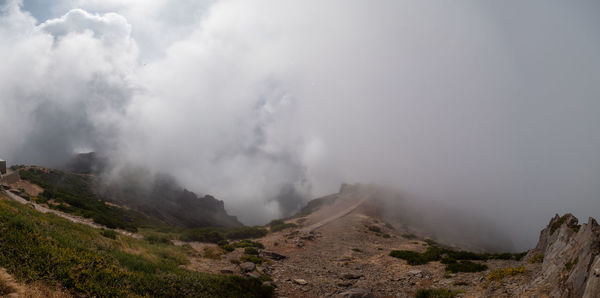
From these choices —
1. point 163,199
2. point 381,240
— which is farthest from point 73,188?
point 381,240

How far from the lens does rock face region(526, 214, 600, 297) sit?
28.8 ft

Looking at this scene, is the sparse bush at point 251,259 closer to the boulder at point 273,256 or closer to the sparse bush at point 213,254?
the sparse bush at point 213,254

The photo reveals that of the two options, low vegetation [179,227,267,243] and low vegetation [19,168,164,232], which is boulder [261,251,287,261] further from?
low vegetation [19,168,164,232]

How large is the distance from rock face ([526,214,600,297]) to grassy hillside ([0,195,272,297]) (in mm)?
13985

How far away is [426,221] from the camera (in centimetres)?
7544

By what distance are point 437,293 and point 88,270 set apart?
17.4 meters

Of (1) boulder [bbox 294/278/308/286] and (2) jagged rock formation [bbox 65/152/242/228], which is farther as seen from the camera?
(2) jagged rock formation [bbox 65/152/242/228]

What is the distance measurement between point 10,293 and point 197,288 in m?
7.53

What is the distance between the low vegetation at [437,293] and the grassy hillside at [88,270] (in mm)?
9392

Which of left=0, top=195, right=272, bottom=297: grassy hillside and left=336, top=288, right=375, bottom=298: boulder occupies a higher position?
left=0, top=195, right=272, bottom=297: grassy hillside

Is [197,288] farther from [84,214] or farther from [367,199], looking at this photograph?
[367,199]

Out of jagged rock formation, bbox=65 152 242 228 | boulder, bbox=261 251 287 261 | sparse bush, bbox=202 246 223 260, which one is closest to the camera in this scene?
sparse bush, bbox=202 246 223 260

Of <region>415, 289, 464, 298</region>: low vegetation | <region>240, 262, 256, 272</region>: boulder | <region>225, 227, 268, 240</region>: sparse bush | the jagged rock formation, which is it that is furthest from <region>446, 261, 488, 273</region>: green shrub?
the jagged rock formation

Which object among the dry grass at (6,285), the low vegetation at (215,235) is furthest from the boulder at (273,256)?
the dry grass at (6,285)
